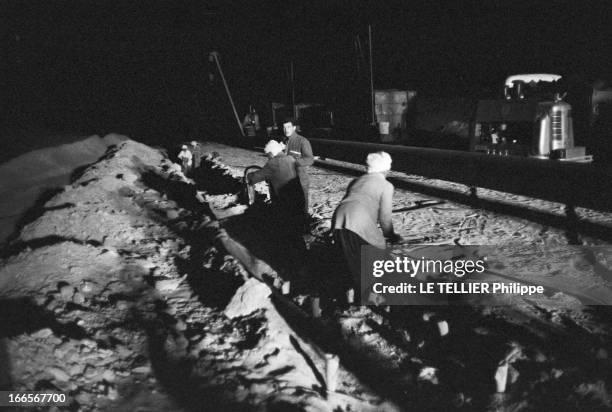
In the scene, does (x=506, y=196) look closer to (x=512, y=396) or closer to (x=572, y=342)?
(x=572, y=342)

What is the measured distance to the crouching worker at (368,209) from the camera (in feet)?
13.2

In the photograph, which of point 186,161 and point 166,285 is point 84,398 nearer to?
point 166,285

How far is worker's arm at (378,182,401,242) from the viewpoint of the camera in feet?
13.3

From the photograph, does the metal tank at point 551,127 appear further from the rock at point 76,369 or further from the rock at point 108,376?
the rock at point 76,369

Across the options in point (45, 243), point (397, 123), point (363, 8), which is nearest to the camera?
point (45, 243)

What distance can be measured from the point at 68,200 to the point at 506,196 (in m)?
8.23

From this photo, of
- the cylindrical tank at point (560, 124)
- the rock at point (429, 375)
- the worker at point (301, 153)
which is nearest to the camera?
the rock at point (429, 375)

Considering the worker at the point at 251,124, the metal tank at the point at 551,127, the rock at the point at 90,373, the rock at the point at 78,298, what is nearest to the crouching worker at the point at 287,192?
the rock at the point at 78,298

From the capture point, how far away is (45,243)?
6316 millimetres

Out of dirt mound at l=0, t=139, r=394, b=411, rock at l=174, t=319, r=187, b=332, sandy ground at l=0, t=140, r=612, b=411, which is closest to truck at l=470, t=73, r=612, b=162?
sandy ground at l=0, t=140, r=612, b=411

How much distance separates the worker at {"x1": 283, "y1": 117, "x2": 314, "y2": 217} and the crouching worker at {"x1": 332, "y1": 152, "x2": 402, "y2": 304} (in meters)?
2.04

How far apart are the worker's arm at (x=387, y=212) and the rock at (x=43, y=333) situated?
10.2 feet

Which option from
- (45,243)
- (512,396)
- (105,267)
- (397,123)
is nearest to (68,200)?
(45,243)

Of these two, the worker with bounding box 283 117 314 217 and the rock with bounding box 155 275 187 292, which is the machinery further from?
the rock with bounding box 155 275 187 292
